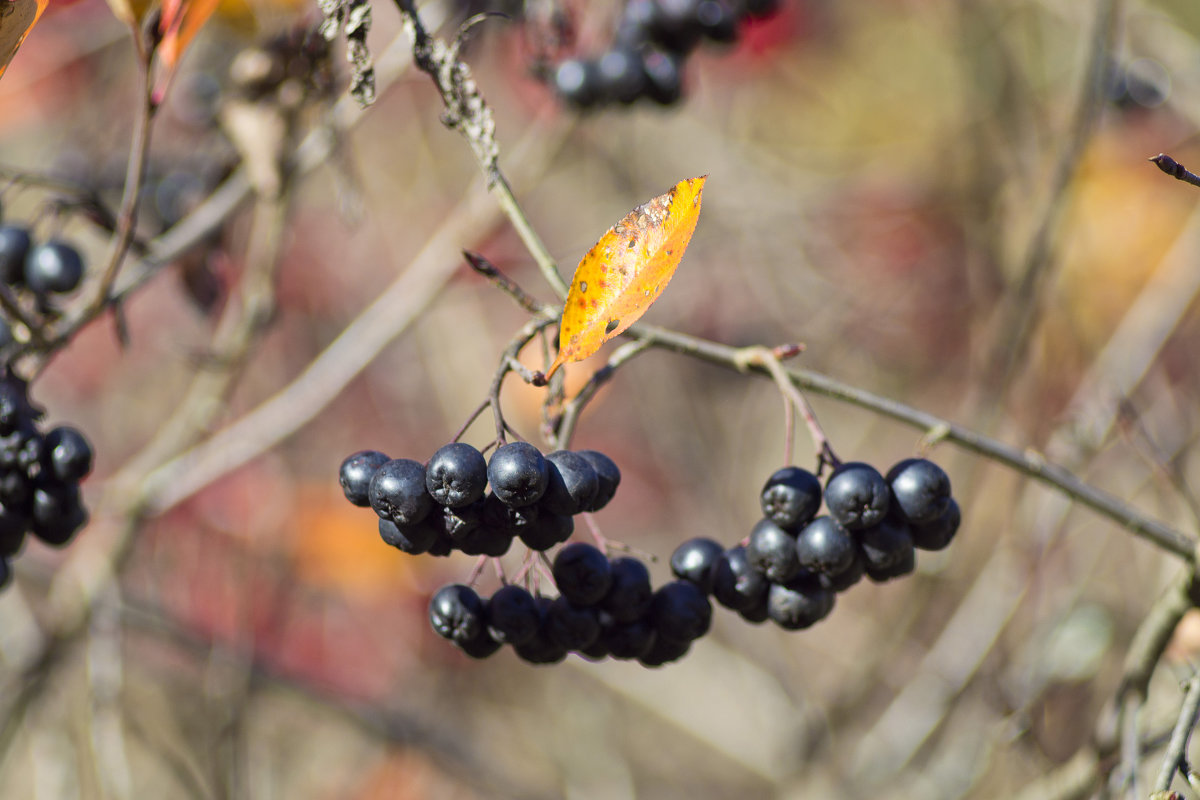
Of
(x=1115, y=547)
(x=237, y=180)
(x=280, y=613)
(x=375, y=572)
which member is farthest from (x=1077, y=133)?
(x=280, y=613)

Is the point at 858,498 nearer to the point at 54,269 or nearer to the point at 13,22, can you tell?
the point at 13,22

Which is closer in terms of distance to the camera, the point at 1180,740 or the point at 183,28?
the point at 1180,740

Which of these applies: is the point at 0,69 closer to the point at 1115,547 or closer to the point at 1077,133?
the point at 1077,133

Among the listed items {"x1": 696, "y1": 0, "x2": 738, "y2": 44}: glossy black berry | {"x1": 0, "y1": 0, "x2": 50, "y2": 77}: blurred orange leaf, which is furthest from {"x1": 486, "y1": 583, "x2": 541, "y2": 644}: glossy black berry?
{"x1": 696, "y1": 0, "x2": 738, "y2": 44}: glossy black berry

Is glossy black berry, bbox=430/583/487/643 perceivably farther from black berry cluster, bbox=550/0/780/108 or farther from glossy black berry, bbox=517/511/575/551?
black berry cluster, bbox=550/0/780/108

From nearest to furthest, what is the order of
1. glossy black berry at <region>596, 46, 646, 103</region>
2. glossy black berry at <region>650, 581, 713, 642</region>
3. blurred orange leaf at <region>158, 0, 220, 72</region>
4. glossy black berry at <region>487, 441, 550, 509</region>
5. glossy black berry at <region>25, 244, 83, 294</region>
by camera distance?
glossy black berry at <region>487, 441, 550, 509</region> < glossy black berry at <region>650, 581, 713, 642</region> < blurred orange leaf at <region>158, 0, 220, 72</region> < glossy black berry at <region>25, 244, 83, 294</region> < glossy black berry at <region>596, 46, 646, 103</region>

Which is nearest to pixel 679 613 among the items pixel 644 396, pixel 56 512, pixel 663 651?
pixel 663 651
